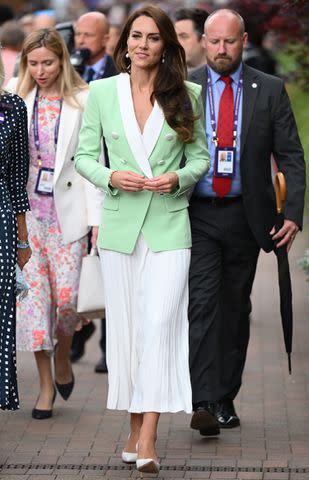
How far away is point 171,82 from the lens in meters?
6.66

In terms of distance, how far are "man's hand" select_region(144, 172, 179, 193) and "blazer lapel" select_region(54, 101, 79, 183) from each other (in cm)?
151

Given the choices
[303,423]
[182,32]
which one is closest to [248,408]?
[303,423]

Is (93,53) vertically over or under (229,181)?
over

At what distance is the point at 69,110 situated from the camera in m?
7.98

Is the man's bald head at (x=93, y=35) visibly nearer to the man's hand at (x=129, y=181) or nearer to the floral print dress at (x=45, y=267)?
the floral print dress at (x=45, y=267)

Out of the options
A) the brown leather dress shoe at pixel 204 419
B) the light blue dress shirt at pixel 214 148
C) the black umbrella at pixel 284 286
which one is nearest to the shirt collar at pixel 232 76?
the light blue dress shirt at pixel 214 148

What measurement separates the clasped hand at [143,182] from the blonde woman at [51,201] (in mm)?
1455

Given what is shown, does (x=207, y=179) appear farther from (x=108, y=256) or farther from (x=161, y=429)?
(x=161, y=429)

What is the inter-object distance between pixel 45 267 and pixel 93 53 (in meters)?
2.31

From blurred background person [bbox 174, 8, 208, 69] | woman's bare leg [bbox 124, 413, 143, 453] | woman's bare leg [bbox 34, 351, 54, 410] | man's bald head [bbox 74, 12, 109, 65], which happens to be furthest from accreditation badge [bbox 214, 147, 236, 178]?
man's bald head [bbox 74, 12, 109, 65]

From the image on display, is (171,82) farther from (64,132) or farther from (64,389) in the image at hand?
(64,389)

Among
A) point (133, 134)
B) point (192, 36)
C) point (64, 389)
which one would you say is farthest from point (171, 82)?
point (192, 36)

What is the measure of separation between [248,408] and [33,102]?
7.09ft

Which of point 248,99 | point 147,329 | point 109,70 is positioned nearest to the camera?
point 147,329
